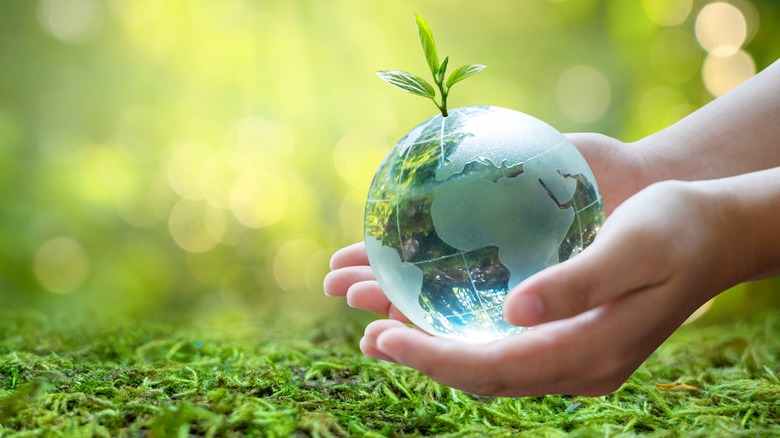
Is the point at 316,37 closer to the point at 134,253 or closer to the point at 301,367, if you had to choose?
the point at 134,253

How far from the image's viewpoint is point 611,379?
1371mm

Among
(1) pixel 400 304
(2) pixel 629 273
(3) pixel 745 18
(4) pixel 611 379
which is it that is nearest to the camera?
(2) pixel 629 273

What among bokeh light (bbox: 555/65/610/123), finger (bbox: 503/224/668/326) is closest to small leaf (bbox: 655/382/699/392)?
finger (bbox: 503/224/668/326)

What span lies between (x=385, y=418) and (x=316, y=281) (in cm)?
349

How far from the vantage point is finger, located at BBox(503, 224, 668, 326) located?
115 centimetres

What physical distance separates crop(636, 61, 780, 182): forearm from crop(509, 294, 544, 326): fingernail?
1.02 metres

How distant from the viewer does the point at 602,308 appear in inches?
50.9

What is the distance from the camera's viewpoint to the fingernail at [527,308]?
1.15 meters

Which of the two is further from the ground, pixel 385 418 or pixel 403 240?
pixel 403 240

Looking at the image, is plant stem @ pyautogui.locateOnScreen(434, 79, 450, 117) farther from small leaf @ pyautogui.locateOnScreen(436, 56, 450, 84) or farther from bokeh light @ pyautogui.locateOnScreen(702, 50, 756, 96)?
bokeh light @ pyautogui.locateOnScreen(702, 50, 756, 96)

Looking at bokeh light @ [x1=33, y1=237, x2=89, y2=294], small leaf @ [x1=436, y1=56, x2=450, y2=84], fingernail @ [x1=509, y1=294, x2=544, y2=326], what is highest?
bokeh light @ [x1=33, y1=237, x2=89, y2=294]

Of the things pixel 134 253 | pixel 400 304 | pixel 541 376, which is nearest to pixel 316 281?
pixel 134 253

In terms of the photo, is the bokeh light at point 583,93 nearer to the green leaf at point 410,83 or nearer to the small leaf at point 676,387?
the small leaf at point 676,387

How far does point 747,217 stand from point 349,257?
106 centimetres
